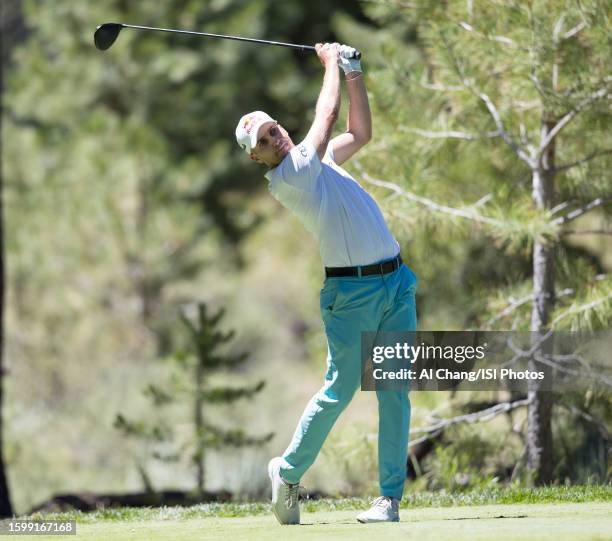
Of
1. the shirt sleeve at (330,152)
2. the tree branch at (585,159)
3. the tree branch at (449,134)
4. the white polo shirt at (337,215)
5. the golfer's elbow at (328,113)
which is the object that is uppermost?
the tree branch at (449,134)

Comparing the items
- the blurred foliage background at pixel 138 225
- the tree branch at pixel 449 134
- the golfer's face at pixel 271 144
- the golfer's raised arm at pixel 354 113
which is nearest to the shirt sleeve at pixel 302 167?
the golfer's face at pixel 271 144

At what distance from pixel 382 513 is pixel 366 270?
0.99 m

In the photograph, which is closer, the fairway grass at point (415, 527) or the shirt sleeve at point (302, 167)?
the fairway grass at point (415, 527)

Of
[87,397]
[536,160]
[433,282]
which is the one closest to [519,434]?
[536,160]

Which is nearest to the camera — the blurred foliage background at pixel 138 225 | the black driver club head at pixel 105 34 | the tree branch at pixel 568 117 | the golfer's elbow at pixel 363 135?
the golfer's elbow at pixel 363 135

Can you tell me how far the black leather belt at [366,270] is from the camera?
5.13 m

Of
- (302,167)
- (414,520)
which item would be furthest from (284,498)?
(302,167)

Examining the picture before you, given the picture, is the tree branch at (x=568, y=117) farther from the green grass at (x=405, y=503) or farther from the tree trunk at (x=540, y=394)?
the green grass at (x=405, y=503)

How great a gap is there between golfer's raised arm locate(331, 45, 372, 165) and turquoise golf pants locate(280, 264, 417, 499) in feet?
2.03

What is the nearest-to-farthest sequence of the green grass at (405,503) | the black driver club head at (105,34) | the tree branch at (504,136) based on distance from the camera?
1. the green grass at (405,503)
2. the black driver club head at (105,34)
3. the tree branch at (504,136)

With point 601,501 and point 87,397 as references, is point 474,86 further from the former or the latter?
point 87,397

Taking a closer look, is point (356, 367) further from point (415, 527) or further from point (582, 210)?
point (582, 210)

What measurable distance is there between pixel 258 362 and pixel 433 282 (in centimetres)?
1277

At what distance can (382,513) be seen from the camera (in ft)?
16.9
